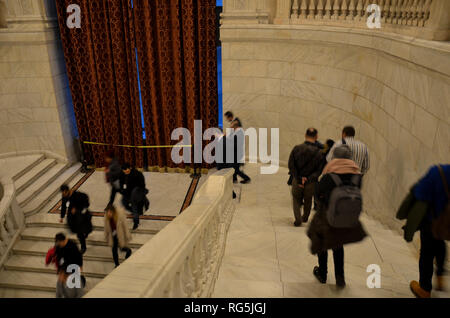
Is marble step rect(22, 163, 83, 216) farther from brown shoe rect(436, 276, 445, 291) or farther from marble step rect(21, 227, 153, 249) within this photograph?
brown shoe rect(436, 276, 445, 291)

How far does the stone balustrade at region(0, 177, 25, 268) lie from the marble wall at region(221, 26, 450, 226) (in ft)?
14.4

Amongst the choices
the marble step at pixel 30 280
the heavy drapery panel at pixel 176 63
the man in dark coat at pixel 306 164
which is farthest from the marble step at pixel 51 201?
the man in dark coat at pixel 306 164

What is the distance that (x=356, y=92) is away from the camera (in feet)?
19.0

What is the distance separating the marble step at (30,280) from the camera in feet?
19.6

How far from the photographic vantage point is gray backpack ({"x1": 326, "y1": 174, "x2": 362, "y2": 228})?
8.91 ft

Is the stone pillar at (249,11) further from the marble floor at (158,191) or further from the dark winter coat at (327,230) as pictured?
the dark winter coat at (327,230)

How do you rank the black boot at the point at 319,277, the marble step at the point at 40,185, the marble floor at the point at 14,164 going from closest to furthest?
the black boot at the point at 319,277
the marble step at the point at 40,185
the marble floor at the point at 14,164

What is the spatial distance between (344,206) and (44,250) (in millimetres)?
5718

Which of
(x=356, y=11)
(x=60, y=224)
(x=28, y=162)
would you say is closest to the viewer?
(x=356, y=11)

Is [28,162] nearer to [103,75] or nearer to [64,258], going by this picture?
[103,75]

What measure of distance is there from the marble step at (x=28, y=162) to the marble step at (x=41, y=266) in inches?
84.7

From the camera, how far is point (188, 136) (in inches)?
330

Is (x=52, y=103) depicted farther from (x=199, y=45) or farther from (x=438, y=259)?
(x=438, y=259)

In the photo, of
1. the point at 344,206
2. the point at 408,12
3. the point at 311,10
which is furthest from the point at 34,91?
the point at 344,206
